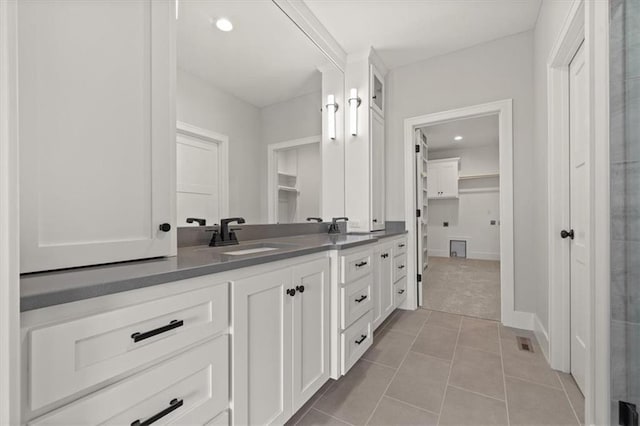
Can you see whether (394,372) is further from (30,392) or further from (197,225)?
(30,392)

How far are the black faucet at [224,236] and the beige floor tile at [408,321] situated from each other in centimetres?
171

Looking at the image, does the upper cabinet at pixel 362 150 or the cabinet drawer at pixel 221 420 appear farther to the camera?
the upper cabinet at pixel 362 150

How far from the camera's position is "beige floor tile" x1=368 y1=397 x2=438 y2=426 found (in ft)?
4.41

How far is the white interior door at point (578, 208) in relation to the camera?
5.05ft

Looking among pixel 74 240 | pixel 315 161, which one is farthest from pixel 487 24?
pixel 74 240

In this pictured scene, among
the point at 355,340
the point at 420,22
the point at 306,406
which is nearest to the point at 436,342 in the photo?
the point at 355,340

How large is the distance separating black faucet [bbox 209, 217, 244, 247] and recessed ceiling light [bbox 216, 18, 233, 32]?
1175 mm

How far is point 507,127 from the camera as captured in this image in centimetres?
253

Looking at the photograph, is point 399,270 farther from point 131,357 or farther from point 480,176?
point 480,176

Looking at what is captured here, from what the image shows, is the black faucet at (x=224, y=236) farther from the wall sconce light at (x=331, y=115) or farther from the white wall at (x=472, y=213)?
the white wall at (x=472, y=213)

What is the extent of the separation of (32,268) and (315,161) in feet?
6.63

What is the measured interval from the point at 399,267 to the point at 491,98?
1.87 m

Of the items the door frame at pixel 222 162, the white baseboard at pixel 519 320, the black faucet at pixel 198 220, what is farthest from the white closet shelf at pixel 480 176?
the black faucet at pixel 198 220

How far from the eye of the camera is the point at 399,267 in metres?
2.73
